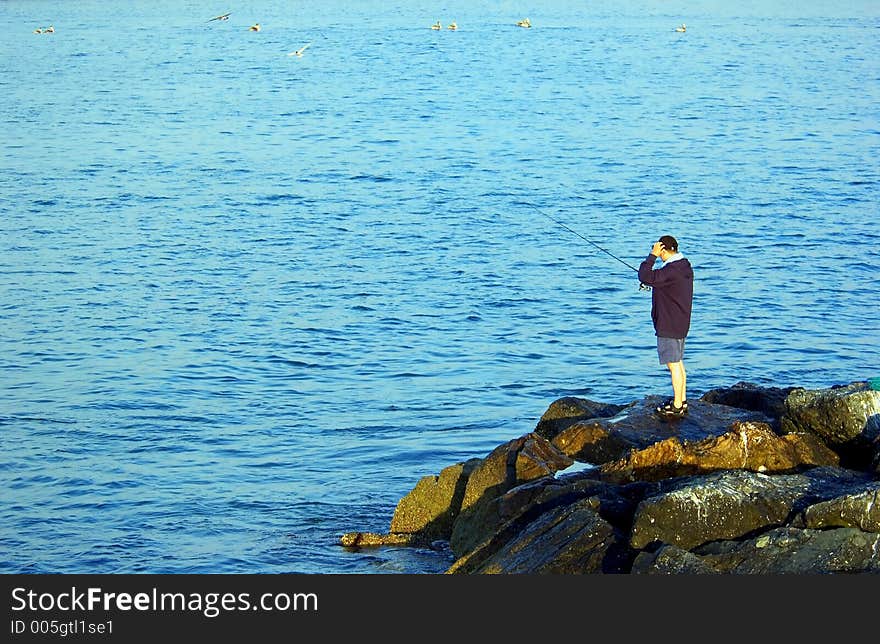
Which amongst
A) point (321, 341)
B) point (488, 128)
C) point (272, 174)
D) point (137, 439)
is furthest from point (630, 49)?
point (137, 439)

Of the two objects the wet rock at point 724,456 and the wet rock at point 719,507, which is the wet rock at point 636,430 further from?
the wet rock at point 719,507

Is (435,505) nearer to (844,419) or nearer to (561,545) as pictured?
(561,545)

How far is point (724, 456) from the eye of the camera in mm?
10273

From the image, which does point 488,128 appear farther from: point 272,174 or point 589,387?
point 589,387

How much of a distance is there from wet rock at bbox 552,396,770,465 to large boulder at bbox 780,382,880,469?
23.5 inches

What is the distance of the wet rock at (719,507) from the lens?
8797 mm

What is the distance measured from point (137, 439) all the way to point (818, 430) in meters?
8.76

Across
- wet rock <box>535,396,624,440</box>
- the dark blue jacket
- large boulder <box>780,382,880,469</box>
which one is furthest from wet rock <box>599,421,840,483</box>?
wet rock <box>535,396,624,440</box>

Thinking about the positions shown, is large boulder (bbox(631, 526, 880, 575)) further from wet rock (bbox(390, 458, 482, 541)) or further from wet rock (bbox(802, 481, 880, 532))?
wet rock (bbox(390, 458, 482, 541))

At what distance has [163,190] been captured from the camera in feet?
103

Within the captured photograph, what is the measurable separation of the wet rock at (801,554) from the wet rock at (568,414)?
13.6 ft

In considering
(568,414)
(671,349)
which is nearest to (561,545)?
(671,349)

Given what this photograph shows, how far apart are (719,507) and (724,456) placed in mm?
1352

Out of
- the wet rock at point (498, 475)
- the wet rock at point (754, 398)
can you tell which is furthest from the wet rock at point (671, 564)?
Answer: the wet rock at point (754, 398)
